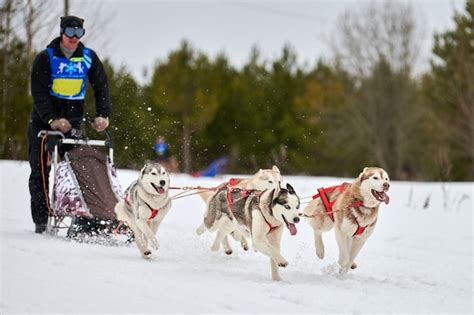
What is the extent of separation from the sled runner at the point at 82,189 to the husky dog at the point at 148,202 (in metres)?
0.56

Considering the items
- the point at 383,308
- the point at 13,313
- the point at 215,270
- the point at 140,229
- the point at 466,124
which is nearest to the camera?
the point at 13,313

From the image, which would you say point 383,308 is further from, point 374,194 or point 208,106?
point 208,106

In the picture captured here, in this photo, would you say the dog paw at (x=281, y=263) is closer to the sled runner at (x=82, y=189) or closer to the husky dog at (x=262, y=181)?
the husky dog at (x=262, y=181)

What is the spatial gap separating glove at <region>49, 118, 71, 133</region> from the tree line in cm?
2237

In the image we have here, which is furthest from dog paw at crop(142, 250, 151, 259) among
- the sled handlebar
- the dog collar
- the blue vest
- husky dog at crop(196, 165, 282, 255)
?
the blue vest

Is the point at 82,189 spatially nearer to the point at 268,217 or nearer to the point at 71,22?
the point at 71,22

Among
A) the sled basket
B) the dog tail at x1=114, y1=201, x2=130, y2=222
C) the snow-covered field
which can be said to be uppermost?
the sled basket

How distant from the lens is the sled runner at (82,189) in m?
6.45

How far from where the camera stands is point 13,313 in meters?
3.71

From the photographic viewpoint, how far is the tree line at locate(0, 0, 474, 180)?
30609 millimetres

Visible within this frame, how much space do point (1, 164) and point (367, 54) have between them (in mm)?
23457

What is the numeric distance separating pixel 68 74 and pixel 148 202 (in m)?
1.57

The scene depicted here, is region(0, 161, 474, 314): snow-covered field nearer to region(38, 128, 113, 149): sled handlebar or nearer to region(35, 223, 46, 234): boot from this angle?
region(35, 223, 46, 234): boot

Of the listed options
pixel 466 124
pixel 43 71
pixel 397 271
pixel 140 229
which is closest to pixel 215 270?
pixel 140 229
